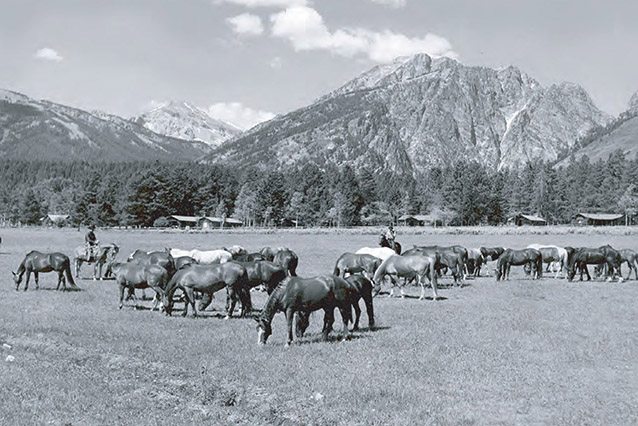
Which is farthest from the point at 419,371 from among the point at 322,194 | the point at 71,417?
the point at 322,194

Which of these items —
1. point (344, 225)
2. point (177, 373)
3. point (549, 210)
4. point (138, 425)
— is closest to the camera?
point (138, 425)

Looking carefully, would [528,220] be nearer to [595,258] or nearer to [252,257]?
[595,258]

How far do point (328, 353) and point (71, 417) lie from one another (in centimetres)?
639

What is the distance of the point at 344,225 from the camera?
13375cm

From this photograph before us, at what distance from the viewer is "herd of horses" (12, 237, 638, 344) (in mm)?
15250

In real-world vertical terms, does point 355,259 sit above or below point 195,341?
above

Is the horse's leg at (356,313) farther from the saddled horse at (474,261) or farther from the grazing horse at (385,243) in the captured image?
the saddled horse at (474,261)

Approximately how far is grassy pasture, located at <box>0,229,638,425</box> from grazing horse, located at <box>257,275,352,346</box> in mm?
633

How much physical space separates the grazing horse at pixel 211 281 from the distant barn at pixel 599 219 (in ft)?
452

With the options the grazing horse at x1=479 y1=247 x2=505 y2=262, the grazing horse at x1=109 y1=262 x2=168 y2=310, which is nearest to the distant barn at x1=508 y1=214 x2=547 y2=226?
the grazing horse at x1=479 y1=247 x2=505 y2=262

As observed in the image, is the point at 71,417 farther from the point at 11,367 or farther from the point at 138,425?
the point at 11,367

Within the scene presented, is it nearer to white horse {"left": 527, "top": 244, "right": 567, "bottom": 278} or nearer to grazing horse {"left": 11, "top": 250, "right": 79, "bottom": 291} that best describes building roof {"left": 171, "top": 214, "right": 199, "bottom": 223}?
white horse {"left": 527, "top": 244, "right": 567, "bottom": 278}

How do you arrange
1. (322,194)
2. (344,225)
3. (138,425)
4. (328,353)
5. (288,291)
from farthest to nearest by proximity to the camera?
(322,194) → (344,225) → (288,291) → (328,353) → (138,425)

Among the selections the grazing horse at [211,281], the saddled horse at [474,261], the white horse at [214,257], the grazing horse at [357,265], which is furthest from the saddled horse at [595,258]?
the grazing horse at [211,281]
